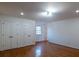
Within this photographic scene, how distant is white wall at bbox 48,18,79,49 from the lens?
3846mm

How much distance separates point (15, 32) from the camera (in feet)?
14.3

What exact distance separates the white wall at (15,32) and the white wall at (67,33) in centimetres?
139

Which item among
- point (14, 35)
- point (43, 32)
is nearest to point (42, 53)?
point (14, 35)

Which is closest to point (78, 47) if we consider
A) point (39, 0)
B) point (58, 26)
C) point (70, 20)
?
point (70, 20)

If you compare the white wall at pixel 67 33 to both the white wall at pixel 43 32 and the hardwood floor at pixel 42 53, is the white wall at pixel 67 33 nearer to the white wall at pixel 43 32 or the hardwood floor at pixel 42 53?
the hardwood floor at pixel 42 53

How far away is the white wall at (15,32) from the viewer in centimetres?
386

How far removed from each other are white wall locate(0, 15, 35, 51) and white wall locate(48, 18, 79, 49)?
4.55ft

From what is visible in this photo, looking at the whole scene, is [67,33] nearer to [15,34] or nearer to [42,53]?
[42,53]

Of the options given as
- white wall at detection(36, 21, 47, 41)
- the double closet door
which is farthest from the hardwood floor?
white wall at detection(36, 21, 47, 41)

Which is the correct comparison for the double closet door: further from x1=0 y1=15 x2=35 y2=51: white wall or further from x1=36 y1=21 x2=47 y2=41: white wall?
x1=36 y1=21 x2=47 y2=41: white wall

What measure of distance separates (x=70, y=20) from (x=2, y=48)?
10.4 feet

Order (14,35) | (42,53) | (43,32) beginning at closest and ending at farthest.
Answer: (42,53), (14,35), (43,32)

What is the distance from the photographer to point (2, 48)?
378 centimetres

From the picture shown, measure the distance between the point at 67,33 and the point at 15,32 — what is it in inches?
98.6
